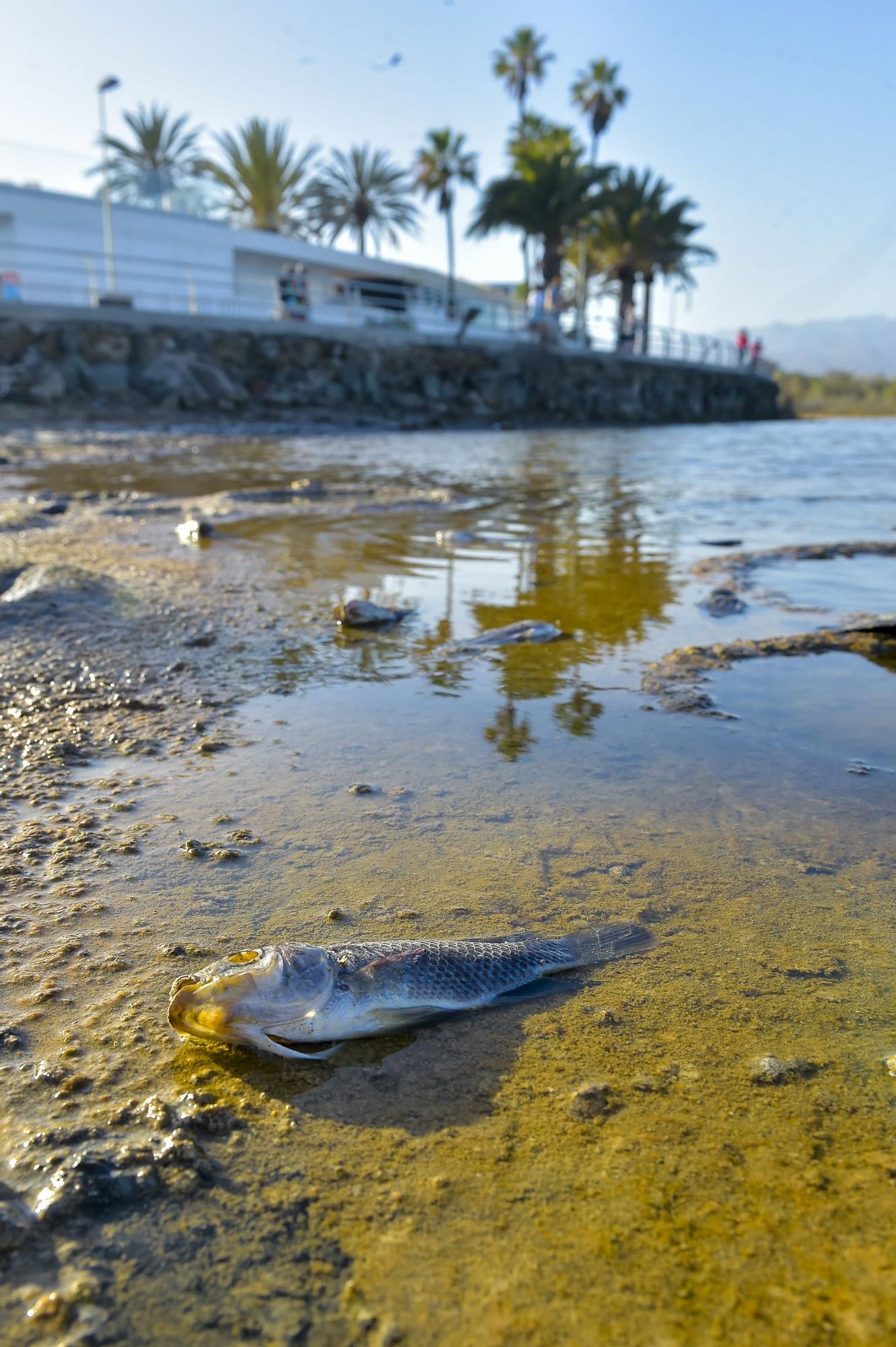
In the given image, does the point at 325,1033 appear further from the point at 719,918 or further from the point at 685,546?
the point at 685,546

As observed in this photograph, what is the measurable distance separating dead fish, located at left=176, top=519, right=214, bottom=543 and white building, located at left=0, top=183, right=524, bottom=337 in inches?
577

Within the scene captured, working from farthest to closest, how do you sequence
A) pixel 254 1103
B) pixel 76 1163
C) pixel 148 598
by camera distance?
pixel 148 598, pixel 254 1103, pixel 76 1163

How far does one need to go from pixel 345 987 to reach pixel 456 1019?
9.9 inches

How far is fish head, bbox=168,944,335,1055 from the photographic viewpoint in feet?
5.60

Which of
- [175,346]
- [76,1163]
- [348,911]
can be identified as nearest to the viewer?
[76,1163]

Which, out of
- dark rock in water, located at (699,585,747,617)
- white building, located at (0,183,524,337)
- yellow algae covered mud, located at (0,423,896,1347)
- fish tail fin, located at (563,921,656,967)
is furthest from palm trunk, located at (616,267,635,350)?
fish tail fin, located at (563,921,656,967)

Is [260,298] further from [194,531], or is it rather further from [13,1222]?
[13,1222]

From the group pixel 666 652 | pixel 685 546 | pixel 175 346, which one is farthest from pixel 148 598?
pixel 175 346

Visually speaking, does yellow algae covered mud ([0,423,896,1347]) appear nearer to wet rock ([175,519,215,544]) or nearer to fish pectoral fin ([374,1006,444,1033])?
fish pectoral fin ([374,1006,444,1033])

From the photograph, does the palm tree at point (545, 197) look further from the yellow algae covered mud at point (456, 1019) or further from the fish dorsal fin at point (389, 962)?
the fish dorsal fin at point (389, 962)

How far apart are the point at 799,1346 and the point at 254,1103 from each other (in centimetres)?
92

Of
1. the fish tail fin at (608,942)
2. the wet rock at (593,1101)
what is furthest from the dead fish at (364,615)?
the wet rock at (593,1101)

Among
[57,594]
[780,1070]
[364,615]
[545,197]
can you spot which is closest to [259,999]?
[780,1070]

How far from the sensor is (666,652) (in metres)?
4.40
